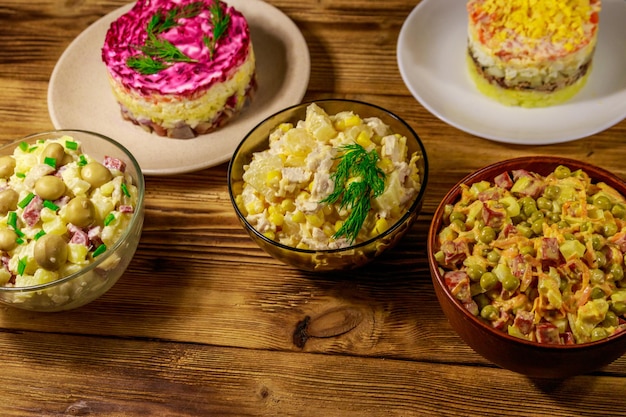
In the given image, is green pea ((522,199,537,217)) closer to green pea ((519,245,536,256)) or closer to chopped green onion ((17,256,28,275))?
green pea ((519,245,536,256))

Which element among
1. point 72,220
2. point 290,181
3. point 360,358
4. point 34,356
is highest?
point 290,181

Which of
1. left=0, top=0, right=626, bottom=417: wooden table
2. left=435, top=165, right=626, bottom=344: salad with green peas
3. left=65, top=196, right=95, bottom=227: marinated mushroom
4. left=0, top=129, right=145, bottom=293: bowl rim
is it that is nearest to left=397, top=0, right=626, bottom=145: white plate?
left=0, top=0, right=626, bottom=417: wooden table

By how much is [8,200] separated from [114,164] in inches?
14.5

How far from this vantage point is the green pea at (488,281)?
78.1 inches

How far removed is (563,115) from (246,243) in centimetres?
137

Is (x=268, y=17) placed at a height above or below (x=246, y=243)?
above

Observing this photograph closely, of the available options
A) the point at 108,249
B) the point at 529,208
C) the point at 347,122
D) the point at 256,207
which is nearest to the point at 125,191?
the point at 108,249

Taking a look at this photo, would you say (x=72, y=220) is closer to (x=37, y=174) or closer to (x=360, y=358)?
(x=37, y=174)

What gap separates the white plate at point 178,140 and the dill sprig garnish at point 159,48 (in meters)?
0.33

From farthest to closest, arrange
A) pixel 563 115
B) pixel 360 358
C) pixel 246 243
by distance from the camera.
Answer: pixel 563 115 < pixel 246 243 < pixel 360 358

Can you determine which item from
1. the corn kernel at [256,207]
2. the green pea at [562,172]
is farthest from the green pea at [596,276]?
the corn kernel at [256,207]

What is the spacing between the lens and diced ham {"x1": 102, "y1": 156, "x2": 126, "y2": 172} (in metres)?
2.51

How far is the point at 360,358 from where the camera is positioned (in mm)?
2312

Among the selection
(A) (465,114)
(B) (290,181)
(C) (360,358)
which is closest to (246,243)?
(B) (290,181)
